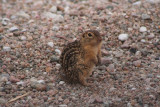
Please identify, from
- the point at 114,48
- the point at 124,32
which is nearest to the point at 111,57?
the point at 114,48

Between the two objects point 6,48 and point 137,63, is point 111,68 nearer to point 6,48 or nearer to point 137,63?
point 137,63

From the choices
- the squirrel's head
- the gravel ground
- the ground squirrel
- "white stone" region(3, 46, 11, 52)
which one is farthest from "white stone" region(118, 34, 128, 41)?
"white stone" region(3, 46, 11, 52)

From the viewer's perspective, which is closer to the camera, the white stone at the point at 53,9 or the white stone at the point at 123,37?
the white stone at the point at 123,37

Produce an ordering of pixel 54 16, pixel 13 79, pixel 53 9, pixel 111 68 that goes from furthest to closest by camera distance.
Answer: pixel 53 9, pixel 54 16, pixel 111 68, pixel 13 79

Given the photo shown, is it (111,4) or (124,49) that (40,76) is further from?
(111,4)

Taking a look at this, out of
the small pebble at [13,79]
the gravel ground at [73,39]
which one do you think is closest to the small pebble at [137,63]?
the gravel ground at [73,39]

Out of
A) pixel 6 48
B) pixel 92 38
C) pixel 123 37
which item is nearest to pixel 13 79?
pixel 6 48

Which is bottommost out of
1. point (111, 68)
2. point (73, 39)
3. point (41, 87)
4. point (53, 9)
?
point (41, 87)

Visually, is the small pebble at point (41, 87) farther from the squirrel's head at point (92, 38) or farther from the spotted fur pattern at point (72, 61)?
the squirrel's head at point (92, 38)
